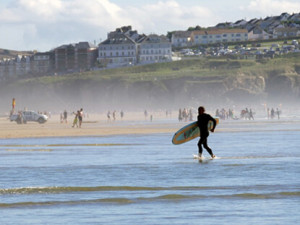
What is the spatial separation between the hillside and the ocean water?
5227 inches

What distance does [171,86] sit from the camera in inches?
6703

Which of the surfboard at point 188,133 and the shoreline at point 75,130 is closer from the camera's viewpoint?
the surfboard at point 188,133

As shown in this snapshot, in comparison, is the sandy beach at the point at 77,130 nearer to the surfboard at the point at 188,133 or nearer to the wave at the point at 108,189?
the surfboard at the point at 188,133

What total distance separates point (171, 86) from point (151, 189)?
153595 mm

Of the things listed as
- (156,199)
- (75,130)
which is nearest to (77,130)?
(75,130)

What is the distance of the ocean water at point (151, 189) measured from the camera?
43.8 feet

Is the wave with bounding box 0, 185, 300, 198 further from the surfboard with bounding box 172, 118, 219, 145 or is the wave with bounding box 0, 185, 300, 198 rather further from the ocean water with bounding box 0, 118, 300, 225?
the surfboard with bounding box 172, 118, 219, 145

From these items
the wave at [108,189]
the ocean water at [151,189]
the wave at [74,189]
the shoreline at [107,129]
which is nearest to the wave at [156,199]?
the ocean water at [151,189]

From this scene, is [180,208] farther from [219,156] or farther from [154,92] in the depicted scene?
[154,92]

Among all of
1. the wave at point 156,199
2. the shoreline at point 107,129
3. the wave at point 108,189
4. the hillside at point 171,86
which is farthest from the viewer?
the hillside at point 171,86

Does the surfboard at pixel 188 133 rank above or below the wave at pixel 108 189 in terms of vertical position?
above

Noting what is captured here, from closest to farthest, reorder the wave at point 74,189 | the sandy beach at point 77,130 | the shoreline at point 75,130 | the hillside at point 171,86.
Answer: the wave at point 74,189, the shoreline at point 75,130, the sandy beach at point 77,130, the hillside at point 171,86

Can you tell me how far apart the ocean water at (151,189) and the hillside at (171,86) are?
132757 mm

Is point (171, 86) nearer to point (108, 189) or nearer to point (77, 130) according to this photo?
point (77, 130)
